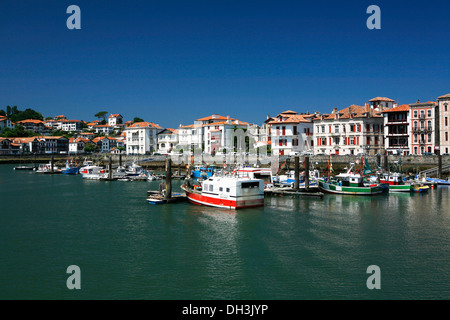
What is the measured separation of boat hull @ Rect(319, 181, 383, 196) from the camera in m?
48.3

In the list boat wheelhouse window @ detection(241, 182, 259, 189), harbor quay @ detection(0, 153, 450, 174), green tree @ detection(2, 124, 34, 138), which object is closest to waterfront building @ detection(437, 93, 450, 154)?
harbor quay @ detection(0, 153, 450, 174)

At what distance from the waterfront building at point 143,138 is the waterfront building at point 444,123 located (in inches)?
3395

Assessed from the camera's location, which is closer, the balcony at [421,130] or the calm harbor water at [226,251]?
the calm harbor water at [226,251]

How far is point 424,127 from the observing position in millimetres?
73562

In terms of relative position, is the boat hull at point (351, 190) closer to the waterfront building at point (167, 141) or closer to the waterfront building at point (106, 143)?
the waterfront building at point (167, 141)

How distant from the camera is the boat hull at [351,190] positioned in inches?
1901

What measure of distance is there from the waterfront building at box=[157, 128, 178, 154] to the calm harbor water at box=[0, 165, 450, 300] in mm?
84925

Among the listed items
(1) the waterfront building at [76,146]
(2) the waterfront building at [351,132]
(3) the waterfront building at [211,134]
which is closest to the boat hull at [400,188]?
(2) the waterfront building at [351,132]

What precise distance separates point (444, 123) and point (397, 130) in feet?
26.7

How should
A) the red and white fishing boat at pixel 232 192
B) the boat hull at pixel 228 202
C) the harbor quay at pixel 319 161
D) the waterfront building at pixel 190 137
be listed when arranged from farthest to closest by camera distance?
1. the waterfront building at pixel 190 137
2. the harbor quay at pixel 319 161
3. the boat hull at pixel 228 202
4. the red and white fishing boat at pixel 232 192

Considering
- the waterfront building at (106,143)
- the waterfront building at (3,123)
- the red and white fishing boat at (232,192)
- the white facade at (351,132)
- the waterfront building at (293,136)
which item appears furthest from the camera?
the waterfront building at (3,123)

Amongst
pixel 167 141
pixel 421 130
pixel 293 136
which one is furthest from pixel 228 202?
pixel 167 141

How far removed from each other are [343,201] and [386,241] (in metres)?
18.2

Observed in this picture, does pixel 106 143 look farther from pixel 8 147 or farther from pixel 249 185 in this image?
pixel 249 185
